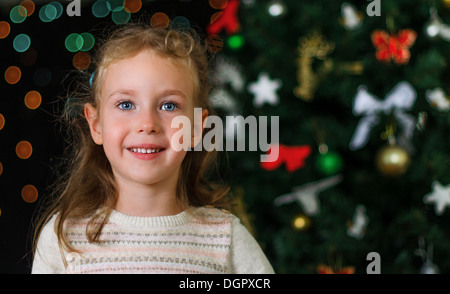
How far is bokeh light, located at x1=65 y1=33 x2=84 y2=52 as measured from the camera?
1.95 meters

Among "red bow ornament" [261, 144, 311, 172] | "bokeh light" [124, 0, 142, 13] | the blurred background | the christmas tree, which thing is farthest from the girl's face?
"bokeh light" [124, 0, 142, 13]

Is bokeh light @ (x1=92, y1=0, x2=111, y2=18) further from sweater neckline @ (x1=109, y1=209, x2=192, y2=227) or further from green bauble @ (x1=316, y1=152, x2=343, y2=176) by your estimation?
sweater neckline @ (x1=109, y1=209, x2=192, y2=227)

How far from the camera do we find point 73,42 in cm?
198

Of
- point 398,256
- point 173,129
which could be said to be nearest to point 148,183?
point 173,129

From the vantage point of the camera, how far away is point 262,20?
160cm

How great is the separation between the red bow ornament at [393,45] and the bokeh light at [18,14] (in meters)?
1.44

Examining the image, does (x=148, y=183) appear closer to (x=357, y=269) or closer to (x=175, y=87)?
(x=175, y=87)

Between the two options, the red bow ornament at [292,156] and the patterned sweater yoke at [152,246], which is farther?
the red bow ornament at [292,156]

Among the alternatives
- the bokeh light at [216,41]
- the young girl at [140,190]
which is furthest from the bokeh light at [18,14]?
the young girl at [140,190]

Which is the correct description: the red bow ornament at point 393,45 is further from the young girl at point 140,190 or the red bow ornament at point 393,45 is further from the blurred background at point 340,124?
the young girl at point 140,190

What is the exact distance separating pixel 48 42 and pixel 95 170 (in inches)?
49.5

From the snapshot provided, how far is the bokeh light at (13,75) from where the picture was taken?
6.68ft

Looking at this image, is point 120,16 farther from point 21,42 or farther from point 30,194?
point 30,194

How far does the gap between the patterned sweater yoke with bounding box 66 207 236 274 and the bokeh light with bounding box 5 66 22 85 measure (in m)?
1.31
